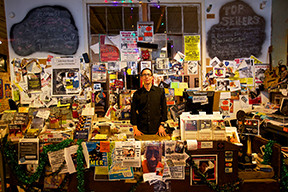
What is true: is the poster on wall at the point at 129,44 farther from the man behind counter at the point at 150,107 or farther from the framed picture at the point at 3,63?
the framed picture at the point at 3,63

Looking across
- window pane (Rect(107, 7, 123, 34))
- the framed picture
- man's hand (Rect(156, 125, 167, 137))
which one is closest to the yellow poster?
window pane (Rect(107, 7, 123, 34))

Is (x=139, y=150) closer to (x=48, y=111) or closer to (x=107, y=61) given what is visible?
(x=107, y=61)

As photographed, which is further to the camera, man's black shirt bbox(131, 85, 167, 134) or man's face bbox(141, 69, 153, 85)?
man's black shirt bbox(131, 85, 167, 134)

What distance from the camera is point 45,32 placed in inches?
108

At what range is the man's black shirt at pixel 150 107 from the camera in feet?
7.55

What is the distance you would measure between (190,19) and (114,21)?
1.59 meters

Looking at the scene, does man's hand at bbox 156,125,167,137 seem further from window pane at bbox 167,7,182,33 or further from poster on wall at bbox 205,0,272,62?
window pane at bbox 167,7,182,33

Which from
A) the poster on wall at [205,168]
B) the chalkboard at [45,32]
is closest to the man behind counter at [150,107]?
the poster on wall at [205,168]

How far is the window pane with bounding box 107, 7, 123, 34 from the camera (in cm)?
285

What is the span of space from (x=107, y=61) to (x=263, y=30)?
10.8 ft

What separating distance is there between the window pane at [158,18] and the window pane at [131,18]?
327 millimetres

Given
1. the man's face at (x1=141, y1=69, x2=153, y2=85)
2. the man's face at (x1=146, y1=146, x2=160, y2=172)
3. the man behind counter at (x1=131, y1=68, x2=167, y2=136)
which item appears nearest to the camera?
the man's face at (x1=146, y1=146, x2=160, y2=172)

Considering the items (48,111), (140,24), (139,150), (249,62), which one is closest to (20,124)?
(48,111)

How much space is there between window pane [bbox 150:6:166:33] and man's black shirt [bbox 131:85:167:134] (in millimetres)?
1359
